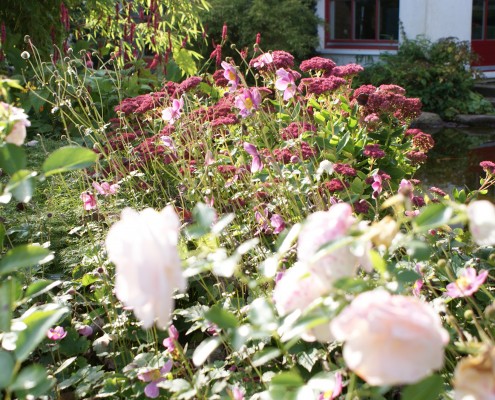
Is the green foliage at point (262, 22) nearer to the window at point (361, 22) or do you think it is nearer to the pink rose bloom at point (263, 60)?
the window at point (361, 22)

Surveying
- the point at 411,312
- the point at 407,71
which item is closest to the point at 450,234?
the point at 411,312

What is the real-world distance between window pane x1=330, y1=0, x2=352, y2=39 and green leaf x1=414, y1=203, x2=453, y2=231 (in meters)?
14.5

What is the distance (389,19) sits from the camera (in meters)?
14.1

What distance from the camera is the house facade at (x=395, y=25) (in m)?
12.8

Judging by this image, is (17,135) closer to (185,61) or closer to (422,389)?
(422,389)

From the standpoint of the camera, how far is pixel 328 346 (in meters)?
1.69

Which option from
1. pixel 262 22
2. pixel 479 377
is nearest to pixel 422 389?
pixel 479 377

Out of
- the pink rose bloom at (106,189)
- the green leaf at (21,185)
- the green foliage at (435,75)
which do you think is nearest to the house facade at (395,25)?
the green foliage at (435,75)

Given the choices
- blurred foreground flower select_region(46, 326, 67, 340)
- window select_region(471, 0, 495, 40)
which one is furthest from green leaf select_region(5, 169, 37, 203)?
window select_region(471, 0, 495, 40)

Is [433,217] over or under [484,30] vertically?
over

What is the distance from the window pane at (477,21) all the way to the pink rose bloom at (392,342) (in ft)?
45.9

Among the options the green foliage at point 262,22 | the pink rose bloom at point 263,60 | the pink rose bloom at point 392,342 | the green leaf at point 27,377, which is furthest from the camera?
the green foliage at point 262,22

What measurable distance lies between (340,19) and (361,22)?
1.41ft

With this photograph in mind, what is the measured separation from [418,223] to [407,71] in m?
11.2
